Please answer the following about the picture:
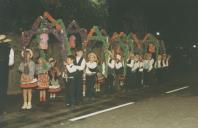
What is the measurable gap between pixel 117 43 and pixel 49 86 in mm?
5312

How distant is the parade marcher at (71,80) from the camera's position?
548 inches

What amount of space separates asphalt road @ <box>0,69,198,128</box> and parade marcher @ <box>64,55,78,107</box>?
0.26 m

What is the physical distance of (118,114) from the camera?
39.6 ft

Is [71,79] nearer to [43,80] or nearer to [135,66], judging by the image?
[43,80]

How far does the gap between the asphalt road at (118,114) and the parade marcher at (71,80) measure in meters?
0.26

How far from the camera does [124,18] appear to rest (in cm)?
Result: 2897

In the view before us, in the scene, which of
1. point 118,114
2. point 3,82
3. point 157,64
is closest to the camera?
point 3,82

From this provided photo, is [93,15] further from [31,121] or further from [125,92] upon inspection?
[31,121]

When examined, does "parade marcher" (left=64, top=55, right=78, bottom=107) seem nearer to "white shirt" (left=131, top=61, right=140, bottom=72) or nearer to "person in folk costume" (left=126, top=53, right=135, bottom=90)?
"person in folk costume" (left=126, top=53, right=135, bottom=90)

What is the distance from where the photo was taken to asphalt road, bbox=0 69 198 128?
34.6 ft

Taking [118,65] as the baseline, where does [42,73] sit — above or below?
below

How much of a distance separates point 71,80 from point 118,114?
2.39 meters

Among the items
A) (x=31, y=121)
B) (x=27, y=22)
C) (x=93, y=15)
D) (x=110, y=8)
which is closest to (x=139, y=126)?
(x=31, y=121)

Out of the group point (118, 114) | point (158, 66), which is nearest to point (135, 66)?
point (158, 66)
